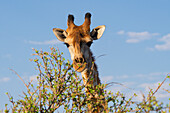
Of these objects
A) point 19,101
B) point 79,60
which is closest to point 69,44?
point 79,60

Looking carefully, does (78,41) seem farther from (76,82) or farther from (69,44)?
(76,82)

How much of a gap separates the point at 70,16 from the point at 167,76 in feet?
16.3

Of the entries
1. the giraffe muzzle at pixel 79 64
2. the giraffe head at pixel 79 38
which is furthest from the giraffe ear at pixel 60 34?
the giraffe muzzle at pixel 79 64

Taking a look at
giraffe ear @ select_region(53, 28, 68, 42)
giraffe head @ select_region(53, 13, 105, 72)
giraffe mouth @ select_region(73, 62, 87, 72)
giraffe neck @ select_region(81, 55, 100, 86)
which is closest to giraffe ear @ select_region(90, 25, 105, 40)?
giraffe head @ select_region(53, 13, 105, 72)

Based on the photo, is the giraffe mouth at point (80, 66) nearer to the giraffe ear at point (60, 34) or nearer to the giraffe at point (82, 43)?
the giraffe at point (82, 43)

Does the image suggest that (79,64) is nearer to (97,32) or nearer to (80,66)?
(80,66)

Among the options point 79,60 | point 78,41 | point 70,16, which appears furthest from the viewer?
point 70,16

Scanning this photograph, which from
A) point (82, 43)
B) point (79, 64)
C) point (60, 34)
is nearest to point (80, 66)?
point (79, 64)

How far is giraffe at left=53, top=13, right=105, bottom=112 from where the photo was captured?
35.0 feet

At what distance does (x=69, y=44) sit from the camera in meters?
11.6

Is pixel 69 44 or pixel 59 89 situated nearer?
pixel 59 89

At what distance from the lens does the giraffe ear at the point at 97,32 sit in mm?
12617

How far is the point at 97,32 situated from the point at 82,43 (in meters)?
1.56

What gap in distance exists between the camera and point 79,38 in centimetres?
1144
